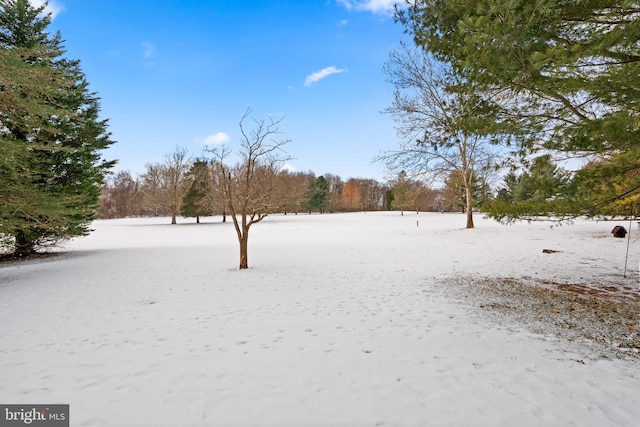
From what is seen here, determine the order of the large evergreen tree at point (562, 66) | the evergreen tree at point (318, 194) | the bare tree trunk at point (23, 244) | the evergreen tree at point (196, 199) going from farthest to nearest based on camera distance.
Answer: the evergreen tree at point (318, 194) < the evergreen tree at point (196, 199) < the bare tree trunk at point (23, 244) < the large evergreen tree at point (562, 66)

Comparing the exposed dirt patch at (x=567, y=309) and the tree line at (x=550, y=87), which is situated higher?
the tree line at (x=550, y=87)

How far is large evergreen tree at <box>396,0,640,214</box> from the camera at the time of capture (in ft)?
11.9

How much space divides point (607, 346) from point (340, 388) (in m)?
3.78

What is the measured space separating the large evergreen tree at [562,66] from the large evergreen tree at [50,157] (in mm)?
8389

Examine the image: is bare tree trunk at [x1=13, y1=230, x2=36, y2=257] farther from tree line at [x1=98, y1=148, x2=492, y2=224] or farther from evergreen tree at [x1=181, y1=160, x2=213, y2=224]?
evergreen tree at [x1=181, y1=160, x2=213, y2=224]

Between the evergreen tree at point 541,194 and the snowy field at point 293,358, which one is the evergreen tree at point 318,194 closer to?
the snowy field at point 293,358

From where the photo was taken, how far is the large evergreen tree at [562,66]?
11.9 feet

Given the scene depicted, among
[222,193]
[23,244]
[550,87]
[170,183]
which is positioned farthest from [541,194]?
[170,183]

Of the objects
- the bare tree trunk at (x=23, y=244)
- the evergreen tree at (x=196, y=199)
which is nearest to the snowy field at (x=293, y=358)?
the bare tree trunk at (x=23, y=244)

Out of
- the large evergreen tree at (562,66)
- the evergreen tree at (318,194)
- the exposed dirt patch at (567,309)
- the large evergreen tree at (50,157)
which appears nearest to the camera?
the large evergreen tree at (562,66)

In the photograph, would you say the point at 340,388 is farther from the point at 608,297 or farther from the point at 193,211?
the point at 193,211

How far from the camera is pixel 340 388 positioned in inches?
119

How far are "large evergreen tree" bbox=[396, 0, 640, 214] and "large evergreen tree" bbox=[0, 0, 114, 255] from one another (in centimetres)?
839

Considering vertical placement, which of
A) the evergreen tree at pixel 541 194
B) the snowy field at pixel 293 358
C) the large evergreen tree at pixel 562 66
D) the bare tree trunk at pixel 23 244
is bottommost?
the snowy field at pixel 293 358
